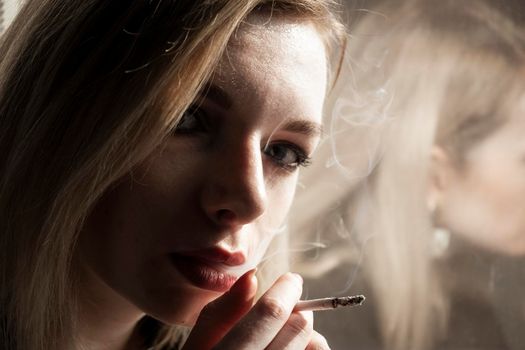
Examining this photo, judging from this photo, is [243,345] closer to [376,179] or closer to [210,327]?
[210,327]

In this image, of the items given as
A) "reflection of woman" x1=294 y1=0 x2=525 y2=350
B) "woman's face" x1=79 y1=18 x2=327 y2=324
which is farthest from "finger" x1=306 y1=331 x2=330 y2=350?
"reflection of woman" x1=294 y1=0 x2=525 y2=350

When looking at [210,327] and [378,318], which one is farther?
[378,318]

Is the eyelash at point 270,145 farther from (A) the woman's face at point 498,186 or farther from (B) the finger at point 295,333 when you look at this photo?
(A) the woman's face at point 498,186

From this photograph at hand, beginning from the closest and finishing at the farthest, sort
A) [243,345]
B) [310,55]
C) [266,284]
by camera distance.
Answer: [243,345]
[310,55]
[266,284]

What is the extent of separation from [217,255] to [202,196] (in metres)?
0.08

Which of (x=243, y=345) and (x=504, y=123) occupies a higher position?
(x=504, y=123)

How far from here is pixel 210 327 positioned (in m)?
0.77

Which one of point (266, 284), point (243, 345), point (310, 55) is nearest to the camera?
point (243, 345)

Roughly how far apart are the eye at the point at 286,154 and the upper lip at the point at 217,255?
159 millimetres

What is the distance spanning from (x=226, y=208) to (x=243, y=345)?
0.53 feet

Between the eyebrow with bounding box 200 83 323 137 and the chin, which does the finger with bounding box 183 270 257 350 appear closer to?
the chin

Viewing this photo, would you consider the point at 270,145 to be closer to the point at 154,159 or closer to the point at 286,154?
the point at 286,154

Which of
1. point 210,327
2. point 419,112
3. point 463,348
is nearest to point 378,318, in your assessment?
point 463,348

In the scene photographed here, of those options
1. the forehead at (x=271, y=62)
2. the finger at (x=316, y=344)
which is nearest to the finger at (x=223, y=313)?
the finger at (x=316, y=344)
